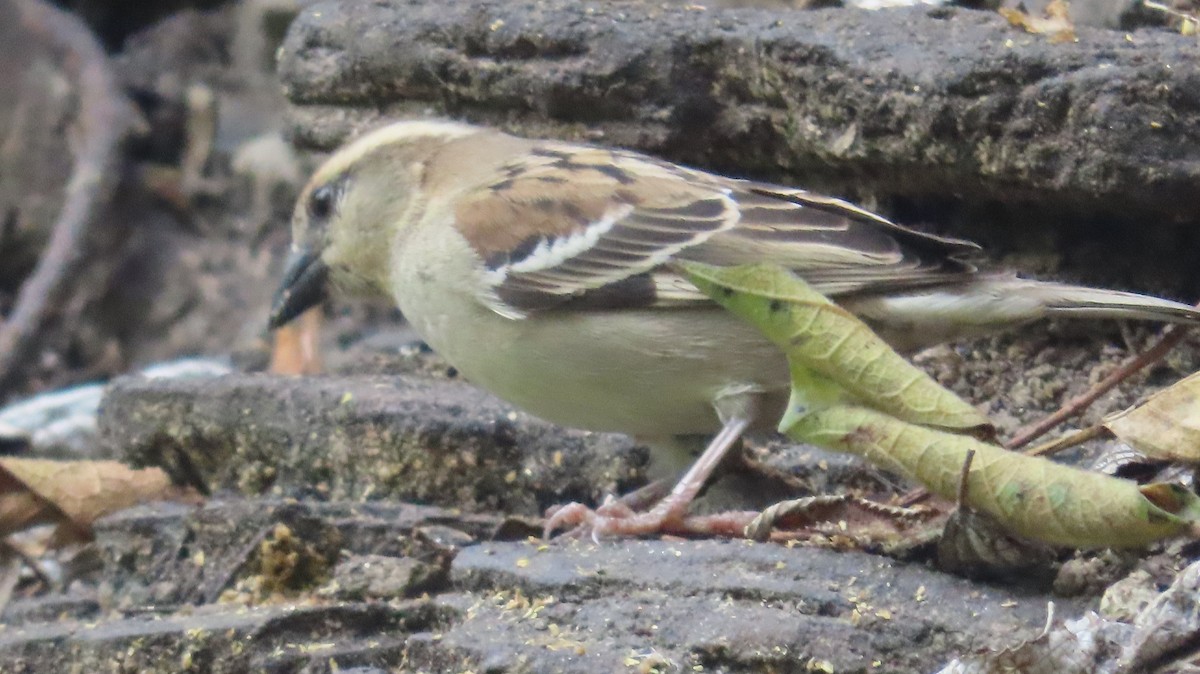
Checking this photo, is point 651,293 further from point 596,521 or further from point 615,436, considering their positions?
point 615,436

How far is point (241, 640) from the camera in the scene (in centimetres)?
296

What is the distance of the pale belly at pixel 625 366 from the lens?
3301mm

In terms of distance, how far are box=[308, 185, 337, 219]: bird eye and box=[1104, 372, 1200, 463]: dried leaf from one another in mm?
2350

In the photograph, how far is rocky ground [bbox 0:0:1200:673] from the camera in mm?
2566

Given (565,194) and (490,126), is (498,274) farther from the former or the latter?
(490,126)

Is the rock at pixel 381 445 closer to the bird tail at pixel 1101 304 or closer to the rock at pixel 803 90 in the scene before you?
the rock at pixel 803 90

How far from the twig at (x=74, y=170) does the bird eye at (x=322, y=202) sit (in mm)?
2967

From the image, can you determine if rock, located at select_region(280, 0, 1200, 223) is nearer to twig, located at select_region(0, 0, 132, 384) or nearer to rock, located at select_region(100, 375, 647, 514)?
rock, located at select_region(100, 375, 647, 514)

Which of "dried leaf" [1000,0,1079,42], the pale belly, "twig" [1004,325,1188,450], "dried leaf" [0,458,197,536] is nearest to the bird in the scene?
the pale belly

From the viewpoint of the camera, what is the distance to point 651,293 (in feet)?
11.0

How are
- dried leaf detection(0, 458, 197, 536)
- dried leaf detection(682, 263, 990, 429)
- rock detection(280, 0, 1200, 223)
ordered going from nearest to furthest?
dried leaf detection(682, 263, 990, 429) < rock detection(280, 0, 1200, 223) < dried leaf detection(0, 458, 197, 536)

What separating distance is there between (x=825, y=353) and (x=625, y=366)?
69 cm

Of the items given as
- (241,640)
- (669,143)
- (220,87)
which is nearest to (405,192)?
(669,143)

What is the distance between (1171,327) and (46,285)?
516 cm
